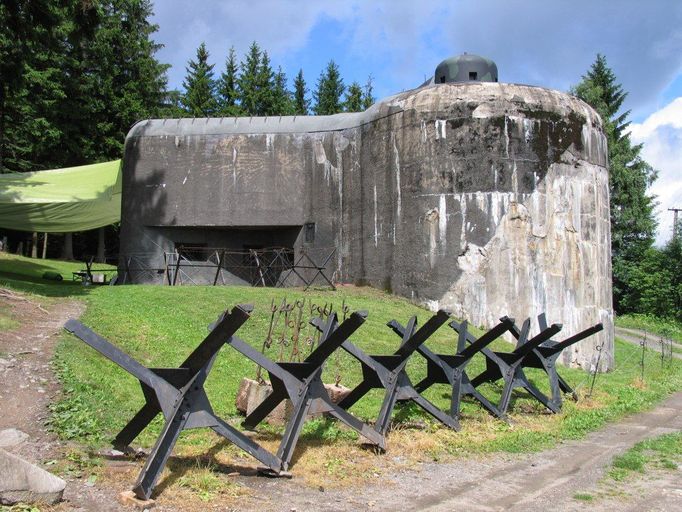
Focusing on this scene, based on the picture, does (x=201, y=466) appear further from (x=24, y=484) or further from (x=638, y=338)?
(x=638, y=338)

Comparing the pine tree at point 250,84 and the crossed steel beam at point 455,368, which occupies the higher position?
the pine tree at point 250,84

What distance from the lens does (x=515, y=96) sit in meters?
16.2

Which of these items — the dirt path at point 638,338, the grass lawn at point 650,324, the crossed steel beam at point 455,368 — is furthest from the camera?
the grass lawn at point 650,324

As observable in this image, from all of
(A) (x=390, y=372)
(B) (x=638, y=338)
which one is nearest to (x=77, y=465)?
(A) (x=390, y=372)

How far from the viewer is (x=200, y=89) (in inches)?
1745

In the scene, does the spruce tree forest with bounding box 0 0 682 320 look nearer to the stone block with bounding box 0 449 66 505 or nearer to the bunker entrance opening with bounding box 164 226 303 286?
the bunker entrance opening with bounding box 164 226 303 286

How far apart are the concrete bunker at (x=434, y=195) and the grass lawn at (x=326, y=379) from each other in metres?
1.45

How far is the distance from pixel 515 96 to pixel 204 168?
887 cm

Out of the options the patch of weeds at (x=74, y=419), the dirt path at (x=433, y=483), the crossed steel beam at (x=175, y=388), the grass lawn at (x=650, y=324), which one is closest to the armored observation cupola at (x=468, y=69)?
the dirt path at (x=433, y=483)

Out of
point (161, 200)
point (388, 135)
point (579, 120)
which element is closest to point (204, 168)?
point (161, 200)

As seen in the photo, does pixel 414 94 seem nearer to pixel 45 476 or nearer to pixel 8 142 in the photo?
pixel 45 476

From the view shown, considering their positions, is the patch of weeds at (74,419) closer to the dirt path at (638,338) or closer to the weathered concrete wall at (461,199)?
the weathered concrete wall at (461,199)

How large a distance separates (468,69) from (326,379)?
12.1 m

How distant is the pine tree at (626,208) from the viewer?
3494 centimetres
